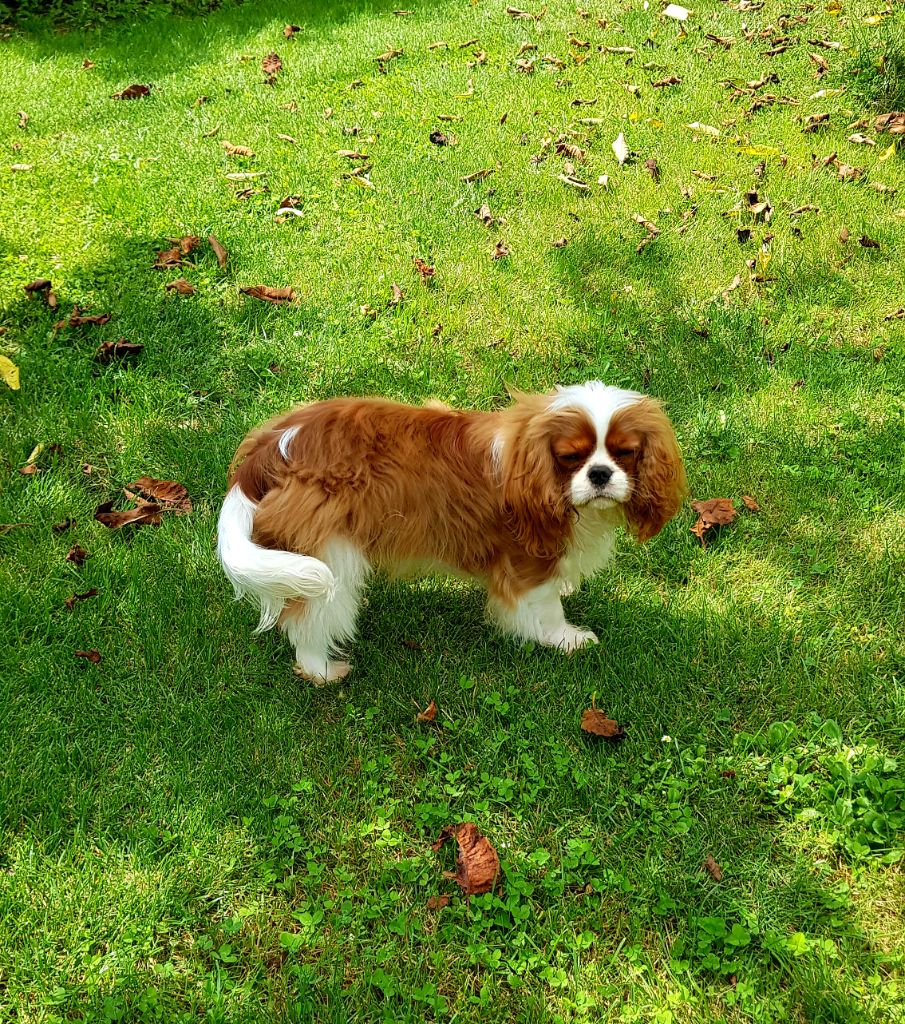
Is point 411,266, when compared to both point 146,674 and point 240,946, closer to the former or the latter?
point 146,674

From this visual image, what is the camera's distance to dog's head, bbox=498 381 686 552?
281cm

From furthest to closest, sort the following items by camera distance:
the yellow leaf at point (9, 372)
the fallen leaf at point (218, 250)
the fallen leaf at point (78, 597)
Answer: the fallen leaf at point (218, 250) → the yellow leaf at point (9, 372) → the fallen leaf at point (78, 597)

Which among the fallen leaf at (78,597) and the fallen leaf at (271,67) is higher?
the fallen leaf at (271,67)

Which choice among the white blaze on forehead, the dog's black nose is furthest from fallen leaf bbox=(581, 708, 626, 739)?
the white blaze on forehead

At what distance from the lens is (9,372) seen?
4.31 metres

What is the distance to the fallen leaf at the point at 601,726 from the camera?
3033mm

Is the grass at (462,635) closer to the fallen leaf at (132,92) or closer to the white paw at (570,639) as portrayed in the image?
the white paw at (570,639)

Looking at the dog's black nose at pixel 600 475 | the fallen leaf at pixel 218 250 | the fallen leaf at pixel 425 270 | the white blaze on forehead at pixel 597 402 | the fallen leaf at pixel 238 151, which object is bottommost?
the fallen leaf at pixel 218 250

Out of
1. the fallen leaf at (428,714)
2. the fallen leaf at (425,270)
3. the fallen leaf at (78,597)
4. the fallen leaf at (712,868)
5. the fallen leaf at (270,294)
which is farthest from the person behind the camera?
the fallen leaf at (425,270)

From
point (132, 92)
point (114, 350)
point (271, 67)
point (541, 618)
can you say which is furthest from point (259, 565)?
point (271, 67)

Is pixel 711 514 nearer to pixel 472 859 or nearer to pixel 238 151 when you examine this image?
pixel 472 859

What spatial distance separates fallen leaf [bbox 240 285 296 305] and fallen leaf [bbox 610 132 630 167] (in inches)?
117

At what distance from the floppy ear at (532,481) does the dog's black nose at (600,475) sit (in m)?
0.13

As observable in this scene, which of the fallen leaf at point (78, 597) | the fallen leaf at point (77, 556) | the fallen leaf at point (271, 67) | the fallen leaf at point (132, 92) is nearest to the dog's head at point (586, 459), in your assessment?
the fallen leaf at point (78, 597)
